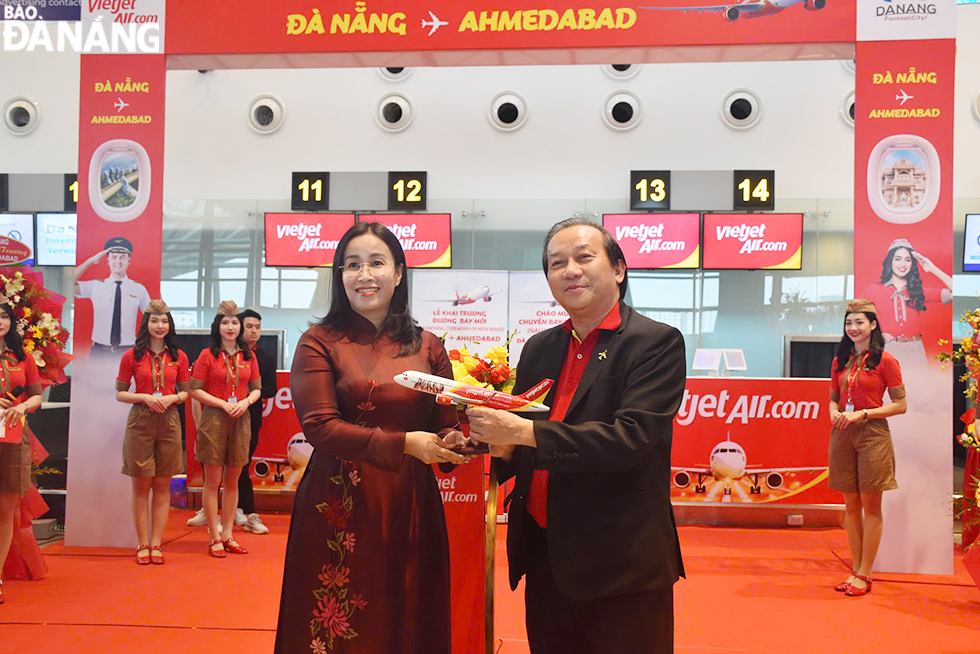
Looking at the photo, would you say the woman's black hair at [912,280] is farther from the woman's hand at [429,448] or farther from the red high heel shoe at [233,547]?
the red high heel shoe at [233,547]

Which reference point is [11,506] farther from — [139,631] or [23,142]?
[23,142]

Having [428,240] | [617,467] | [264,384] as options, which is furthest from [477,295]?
[617,467]

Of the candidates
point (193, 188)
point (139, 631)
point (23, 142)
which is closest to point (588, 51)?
point (139, 631)

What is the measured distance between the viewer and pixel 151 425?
5027 mm

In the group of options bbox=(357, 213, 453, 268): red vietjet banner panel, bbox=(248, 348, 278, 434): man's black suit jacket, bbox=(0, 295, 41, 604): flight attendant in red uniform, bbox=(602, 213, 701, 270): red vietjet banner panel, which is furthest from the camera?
bbox=(357, 213, 453, 268): red vietjet banner panel

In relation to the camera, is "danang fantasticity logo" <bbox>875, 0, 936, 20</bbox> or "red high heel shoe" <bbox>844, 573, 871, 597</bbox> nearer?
"red high heel shoe" <bbox>844, 573, 871, 597</bbox>

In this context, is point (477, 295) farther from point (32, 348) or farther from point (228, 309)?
point (32, 348)

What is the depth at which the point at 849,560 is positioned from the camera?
17.2ft

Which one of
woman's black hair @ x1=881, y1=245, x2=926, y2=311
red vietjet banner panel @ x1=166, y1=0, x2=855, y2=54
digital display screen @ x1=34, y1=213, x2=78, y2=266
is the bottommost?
woman's black hair @ x1=881, y1=245, x2=926, y2=311

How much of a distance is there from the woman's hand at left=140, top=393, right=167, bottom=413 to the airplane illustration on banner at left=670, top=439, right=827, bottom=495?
4.03 meters

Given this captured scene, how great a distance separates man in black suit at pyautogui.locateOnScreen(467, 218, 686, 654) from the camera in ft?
5.64

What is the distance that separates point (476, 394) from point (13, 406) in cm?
352

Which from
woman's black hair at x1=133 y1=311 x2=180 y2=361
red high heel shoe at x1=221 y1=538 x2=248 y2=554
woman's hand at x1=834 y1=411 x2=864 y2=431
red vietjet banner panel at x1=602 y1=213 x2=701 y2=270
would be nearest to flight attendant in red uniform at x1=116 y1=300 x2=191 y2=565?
woman's black hair at x1=133 y1=311 x2=180 y2=361

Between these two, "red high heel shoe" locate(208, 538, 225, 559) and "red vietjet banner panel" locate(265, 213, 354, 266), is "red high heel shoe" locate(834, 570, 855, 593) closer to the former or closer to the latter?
"red high heel shoe" locate(208, 538, 225, 559)
